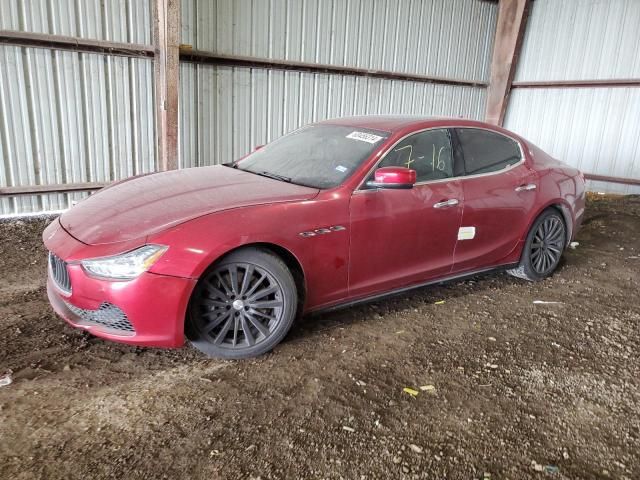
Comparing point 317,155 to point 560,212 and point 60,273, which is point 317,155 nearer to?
point 60,273

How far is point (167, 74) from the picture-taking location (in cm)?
646

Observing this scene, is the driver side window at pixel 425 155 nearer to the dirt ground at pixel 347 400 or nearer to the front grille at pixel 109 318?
the dirt ground at pixel 347 400

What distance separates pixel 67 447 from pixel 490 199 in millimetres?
3365

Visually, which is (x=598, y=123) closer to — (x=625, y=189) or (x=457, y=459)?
(x=625, y=189)

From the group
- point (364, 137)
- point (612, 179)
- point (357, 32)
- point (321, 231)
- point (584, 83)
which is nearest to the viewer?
point (321, 231)

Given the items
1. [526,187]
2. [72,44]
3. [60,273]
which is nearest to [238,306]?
[60,273]

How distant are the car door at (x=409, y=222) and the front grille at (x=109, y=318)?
1462 millimetres

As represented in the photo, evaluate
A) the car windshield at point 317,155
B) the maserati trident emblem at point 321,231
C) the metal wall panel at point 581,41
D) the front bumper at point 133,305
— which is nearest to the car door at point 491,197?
the car windshield at point 317,155

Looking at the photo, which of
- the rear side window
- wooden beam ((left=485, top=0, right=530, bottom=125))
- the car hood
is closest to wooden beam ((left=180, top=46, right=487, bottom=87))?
wooden beam ((left=485, top=0, right=530, bottom=125))

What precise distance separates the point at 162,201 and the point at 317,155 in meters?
1.24

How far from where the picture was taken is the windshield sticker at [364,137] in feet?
12.1

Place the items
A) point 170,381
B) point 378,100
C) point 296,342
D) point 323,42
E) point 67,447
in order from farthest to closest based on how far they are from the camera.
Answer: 1. point 378,100
2. point 323,42
3. point 296,342
4. point 170,381
5. point 67,447

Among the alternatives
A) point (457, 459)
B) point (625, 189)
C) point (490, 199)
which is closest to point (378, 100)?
point (625, 189)

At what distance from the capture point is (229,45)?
7395mm
